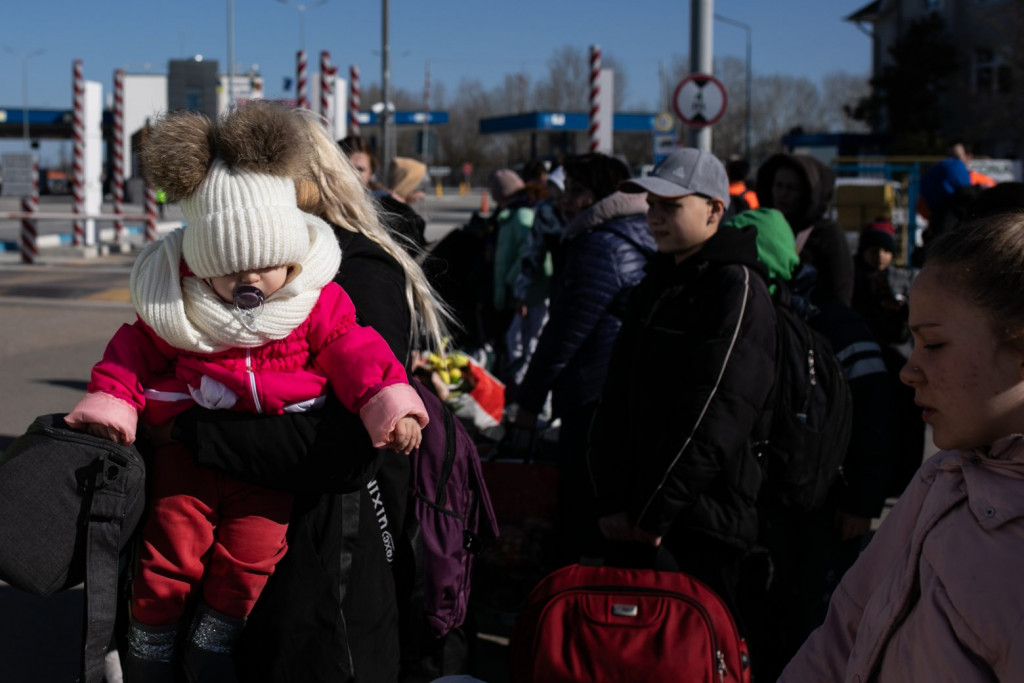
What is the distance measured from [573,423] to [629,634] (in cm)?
159

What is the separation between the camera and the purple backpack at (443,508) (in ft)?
9.24

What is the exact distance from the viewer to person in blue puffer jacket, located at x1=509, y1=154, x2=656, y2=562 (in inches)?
162

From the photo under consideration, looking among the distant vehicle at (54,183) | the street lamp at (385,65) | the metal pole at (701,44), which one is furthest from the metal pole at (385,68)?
the distant vehicle at (54,183)

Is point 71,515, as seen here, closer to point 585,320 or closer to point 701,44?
point 585,320

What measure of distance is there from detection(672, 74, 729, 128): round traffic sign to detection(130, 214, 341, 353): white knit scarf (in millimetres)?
7859

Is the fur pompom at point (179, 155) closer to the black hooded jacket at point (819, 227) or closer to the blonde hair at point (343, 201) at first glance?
Answer: the blonde hair at point (343, 201)

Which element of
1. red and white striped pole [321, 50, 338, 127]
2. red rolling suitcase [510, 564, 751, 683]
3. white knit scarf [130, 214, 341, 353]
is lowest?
red rolling suitcase [510, 564, 751, 683]

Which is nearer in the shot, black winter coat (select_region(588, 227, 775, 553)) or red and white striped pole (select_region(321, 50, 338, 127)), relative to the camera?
black winter coat (select_region(588, 227, 775, 553))

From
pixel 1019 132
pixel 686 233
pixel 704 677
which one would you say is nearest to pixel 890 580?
pixel 704 677

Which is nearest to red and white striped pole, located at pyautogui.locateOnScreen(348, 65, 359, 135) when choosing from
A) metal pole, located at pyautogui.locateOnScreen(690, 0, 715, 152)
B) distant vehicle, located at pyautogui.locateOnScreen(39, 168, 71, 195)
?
metal pole, located at pyautogui.locateOnScreen(690, 0, 715, 152)

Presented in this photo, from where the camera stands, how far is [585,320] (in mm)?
4137

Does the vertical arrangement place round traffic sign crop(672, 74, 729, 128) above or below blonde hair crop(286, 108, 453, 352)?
above

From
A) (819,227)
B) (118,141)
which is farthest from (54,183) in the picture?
(819,227)

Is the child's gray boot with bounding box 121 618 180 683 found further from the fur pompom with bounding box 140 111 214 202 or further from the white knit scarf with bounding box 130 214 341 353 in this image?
the fur pompom with bounding box 140 111 214 202
